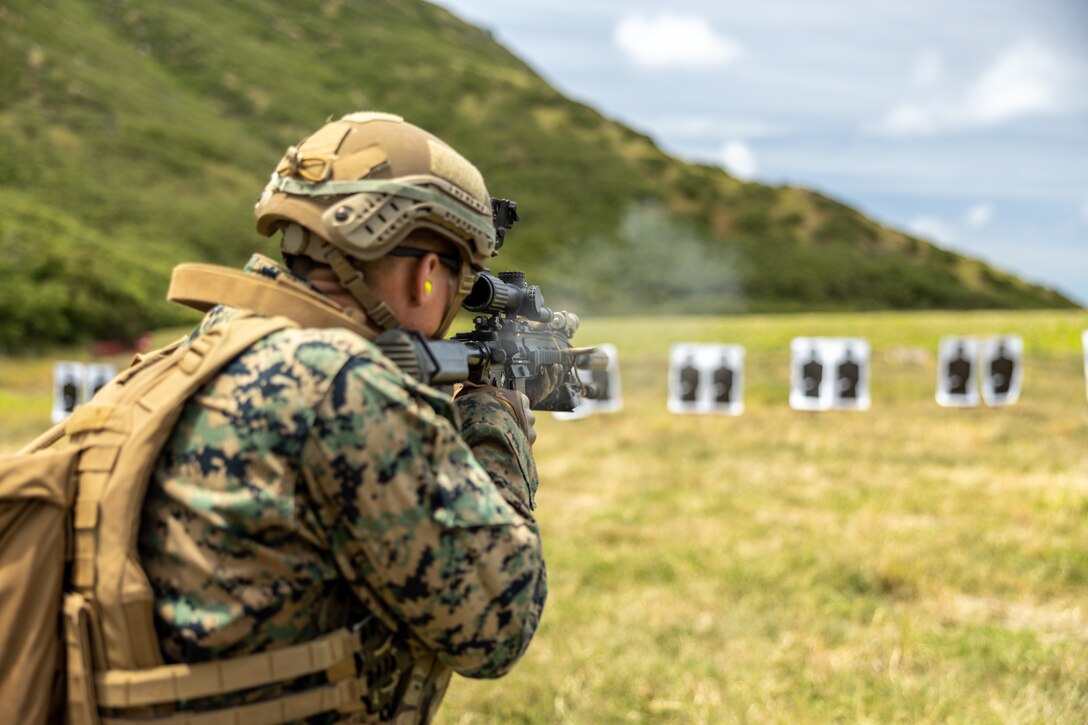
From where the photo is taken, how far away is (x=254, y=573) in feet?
6.64

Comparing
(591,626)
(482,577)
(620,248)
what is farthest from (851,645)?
(620,248)

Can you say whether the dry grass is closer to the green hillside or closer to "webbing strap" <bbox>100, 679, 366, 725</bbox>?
"webbing strap" <bbox>100, 679, 366, 725</bbox>

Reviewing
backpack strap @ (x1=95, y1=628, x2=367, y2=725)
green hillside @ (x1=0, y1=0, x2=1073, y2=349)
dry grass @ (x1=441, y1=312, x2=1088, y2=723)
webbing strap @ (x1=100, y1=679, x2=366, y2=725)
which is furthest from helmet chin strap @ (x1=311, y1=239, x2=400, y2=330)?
green hillside @ (x1=0, y1=0, x2=1073, y2=349)

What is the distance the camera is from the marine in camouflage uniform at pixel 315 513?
6.54 ft

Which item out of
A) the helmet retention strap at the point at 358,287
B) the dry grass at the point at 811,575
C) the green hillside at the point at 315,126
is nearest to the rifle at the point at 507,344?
the helmet retention strap at the point at 358,287

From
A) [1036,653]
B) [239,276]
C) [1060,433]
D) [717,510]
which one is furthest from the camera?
[1060,433]

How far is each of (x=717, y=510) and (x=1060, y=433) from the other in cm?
531

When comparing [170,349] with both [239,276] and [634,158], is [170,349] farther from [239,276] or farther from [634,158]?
[634,158]

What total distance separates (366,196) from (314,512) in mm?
634

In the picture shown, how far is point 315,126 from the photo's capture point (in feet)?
200

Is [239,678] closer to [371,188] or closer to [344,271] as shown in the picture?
[344,271]

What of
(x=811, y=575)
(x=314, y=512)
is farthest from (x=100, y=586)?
(x=811, y=575)

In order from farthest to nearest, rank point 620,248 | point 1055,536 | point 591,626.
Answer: point 620,248
point 1055,536
point 591,626

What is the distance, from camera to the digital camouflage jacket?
1.99m
